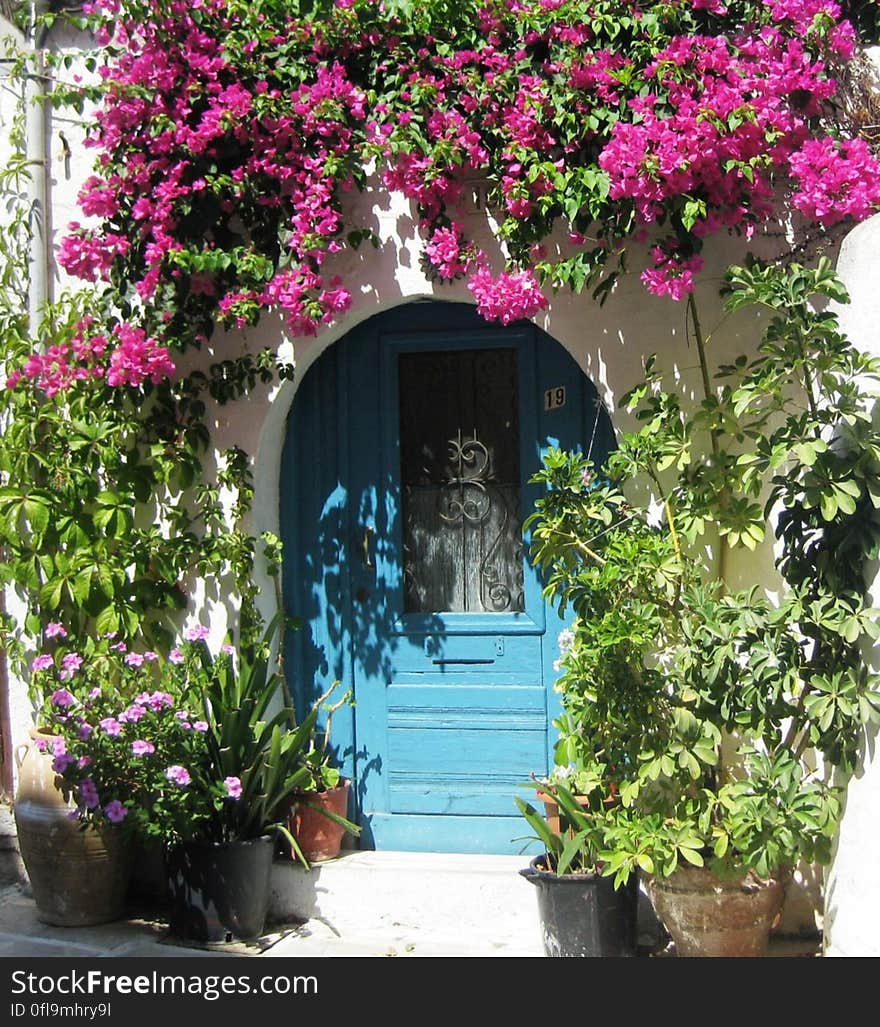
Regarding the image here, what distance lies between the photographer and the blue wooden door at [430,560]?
476 centimetres

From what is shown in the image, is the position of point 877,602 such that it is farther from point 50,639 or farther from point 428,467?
point 50,639

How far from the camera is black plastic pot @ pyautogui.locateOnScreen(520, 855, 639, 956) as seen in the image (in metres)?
3.90

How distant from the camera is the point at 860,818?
3498 mm

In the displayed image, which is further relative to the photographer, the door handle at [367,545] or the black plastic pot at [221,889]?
the door handle at [367,545]

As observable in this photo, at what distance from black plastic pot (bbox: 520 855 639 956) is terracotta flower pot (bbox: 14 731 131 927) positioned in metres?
1.65

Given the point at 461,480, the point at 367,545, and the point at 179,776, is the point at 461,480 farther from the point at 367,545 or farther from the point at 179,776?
the point at 179,776

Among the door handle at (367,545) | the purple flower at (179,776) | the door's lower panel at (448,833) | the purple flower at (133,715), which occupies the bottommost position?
the door's lower panel at (448,833)

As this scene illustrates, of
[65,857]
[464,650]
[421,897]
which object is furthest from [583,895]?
[65,857]

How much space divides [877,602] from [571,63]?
208 cm

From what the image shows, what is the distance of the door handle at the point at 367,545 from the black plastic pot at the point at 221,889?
1.16 m

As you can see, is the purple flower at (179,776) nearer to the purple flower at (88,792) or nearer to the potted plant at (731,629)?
the purple flower at (88,792)

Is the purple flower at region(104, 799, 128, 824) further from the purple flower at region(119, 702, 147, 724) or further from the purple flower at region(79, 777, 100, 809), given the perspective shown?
the purple flower at region(119, 702, 147, 724)

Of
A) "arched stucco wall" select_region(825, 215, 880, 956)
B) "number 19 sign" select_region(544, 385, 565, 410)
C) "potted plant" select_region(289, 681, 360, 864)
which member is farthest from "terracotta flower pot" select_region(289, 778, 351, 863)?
"arched stucco wall" select_region(825, 215, 880, 956)

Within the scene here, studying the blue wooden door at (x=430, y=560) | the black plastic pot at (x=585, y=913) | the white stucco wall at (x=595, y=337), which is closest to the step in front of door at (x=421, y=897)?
the blue wooden door at (x=430, y=560)
